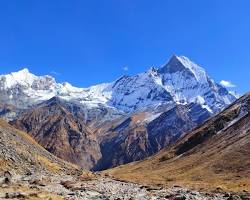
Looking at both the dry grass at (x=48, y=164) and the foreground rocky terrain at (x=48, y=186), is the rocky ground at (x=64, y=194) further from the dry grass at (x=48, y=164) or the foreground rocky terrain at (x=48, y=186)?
the dry grass at (x=48, y=164)

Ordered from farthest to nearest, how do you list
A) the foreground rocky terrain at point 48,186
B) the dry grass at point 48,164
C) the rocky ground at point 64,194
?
the dry grass at point 48,164, the foreground rocky terrain at point 48,186, the rocky ground at point 64,194

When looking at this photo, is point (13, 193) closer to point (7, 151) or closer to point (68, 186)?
point (68, 186)

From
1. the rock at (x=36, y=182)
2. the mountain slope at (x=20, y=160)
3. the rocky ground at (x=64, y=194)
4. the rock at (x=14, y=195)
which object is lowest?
the rock at (x=14, y=195)

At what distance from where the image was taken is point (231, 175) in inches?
6127

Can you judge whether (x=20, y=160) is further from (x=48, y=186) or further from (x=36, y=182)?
(x=48, y=186)

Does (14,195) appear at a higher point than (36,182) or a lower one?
lower

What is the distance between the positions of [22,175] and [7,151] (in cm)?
1531

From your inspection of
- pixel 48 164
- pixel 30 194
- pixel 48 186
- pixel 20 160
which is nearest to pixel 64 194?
pixel 30 194

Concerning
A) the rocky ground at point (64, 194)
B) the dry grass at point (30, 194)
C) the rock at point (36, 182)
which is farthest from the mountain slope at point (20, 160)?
the dry grass at point (30, 194)

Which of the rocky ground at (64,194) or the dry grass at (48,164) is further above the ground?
the dry grass at (48,164)

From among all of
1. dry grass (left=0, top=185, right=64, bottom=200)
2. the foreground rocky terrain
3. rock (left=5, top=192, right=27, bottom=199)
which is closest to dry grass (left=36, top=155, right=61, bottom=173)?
the foreground rocky terrain

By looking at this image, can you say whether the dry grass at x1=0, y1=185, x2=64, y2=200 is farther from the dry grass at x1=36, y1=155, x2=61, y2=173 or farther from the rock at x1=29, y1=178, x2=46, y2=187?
the dry grass at x1=36, y1=155, x2=61, y2=173

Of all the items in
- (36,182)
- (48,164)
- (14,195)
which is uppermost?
(48,164)

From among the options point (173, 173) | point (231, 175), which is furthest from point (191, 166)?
point (231, 175)
